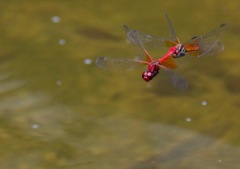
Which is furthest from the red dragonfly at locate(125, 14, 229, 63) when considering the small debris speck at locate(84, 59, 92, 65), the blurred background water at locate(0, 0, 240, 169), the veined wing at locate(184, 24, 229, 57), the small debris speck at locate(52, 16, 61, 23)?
the small debris speck at locate(52, 16, 61, 23)

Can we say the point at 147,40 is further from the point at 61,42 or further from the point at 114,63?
the point at 61,42

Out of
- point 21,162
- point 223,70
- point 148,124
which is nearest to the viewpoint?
point 21,162

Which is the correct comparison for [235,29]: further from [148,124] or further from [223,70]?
[148,124]

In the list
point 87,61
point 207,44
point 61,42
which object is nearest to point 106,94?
point 87,61

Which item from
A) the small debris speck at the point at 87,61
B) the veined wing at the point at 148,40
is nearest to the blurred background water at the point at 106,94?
the small debris speck at the point at 87,61

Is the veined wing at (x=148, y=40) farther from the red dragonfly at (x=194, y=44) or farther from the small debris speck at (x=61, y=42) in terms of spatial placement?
the small debris speck at (x=61, y=42)

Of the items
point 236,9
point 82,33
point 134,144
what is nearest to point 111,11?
point 82,33
